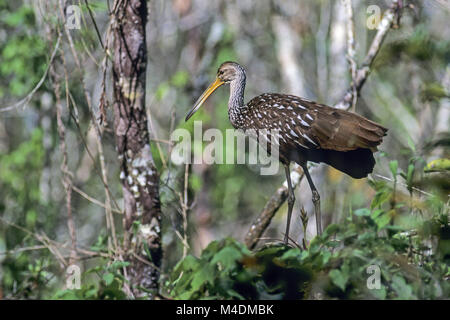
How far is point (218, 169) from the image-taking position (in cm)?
1178

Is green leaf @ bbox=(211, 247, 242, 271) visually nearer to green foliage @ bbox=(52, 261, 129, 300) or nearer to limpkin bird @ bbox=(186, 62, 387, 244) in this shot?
green foliage @ bbox=(52, 261, 129, 300)

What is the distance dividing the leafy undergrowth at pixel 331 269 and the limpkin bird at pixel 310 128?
44.4 inches

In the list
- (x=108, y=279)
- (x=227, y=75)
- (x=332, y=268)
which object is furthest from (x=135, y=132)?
(x=332, y=268)

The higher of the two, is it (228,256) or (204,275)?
(228,256)

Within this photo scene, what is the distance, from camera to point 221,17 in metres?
12.1

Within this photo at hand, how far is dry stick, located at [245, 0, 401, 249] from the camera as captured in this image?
18.0ft

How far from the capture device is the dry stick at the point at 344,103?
18.0 feet

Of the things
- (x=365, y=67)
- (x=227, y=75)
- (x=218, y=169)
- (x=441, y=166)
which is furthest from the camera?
(x=218, y=169)

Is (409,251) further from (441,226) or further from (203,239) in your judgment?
(203,239)

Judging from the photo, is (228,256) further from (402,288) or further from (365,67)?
(365,67)

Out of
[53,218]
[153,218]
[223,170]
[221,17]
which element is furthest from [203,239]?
[153,218]

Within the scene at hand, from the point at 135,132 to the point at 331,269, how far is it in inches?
75.3

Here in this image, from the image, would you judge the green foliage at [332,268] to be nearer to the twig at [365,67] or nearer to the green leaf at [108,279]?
the green leaf at [108,279]

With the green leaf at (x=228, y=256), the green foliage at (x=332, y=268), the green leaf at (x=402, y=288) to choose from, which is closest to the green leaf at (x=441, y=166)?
the green foliage at (x=332, y=268)
